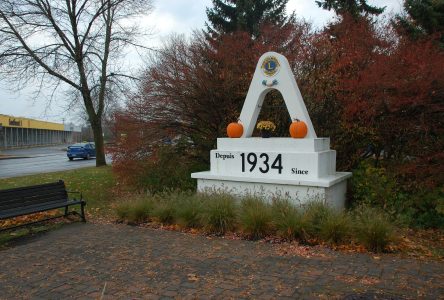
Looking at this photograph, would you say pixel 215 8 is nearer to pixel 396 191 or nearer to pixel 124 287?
pixel 396 191

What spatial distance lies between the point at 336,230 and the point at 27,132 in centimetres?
6562

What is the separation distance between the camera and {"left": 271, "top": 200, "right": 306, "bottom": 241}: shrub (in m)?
6.07

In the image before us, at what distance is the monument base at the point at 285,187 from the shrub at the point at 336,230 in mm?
1186

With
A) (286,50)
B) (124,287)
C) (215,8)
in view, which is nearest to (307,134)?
(286,50)

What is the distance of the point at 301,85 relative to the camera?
10.0 meters

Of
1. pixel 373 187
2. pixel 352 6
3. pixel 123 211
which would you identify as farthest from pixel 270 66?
pixel 352 6

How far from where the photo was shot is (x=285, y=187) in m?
7.82

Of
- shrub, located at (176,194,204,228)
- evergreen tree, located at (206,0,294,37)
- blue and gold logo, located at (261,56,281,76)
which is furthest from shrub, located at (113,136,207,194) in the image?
evergreen tree, located at (206,0,294,37)

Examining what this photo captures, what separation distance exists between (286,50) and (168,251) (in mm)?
6742

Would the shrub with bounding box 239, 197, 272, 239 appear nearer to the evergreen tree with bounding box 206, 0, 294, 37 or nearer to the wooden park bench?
the wooden park bench

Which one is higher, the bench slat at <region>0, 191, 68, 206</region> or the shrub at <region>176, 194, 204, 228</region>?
the bench slat at <region>0, 191, 68, 206</region>

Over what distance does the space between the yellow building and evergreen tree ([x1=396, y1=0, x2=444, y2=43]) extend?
50285 millimetres

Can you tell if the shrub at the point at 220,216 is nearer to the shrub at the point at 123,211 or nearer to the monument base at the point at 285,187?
the monument base at the point at 285,187

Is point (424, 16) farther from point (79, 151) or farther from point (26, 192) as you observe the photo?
point (79, 151)
